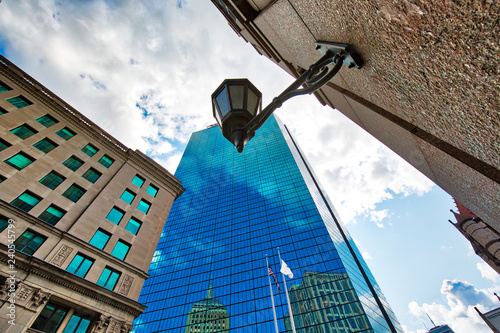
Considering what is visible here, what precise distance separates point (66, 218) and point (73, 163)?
17.8ft

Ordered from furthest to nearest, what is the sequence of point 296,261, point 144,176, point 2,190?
1. point 296,261
2. point 144,176
3. point 2,190

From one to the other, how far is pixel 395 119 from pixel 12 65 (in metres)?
29.4

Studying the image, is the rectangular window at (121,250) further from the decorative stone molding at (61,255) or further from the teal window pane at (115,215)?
the decorative stone molding at (61,255)

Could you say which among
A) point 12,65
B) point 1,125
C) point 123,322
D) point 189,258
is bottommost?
point 123,322

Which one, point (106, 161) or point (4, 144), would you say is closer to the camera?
point (4, 144)

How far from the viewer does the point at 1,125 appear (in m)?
16.4

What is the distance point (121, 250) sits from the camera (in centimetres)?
1816

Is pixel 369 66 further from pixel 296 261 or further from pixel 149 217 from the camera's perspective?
pixel 296 261

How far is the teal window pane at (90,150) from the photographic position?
836 inches

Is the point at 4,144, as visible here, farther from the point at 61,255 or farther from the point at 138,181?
the point at 138,181

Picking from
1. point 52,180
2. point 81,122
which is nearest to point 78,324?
point 52,180

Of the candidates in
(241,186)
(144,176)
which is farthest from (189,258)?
(144,176)

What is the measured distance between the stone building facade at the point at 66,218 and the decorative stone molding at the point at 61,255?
0.17 feet

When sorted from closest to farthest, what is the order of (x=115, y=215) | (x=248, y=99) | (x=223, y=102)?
1. (x=248, y=99)
2. (x=223, y=102)
3. (x=115, y=215)
